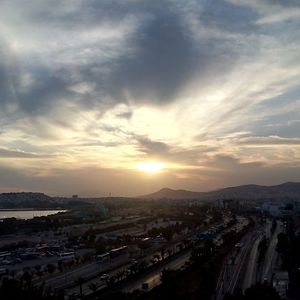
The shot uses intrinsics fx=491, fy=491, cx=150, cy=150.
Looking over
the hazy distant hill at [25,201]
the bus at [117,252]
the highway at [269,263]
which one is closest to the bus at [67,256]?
the bus at [117,252]

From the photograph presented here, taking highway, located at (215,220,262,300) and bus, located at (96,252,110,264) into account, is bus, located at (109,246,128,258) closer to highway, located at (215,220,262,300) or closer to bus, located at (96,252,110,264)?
bus, located at (96,252,110,264)

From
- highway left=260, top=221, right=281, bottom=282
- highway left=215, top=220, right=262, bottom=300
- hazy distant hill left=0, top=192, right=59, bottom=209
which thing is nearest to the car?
highway left=215, top=220, right=262, bottom=300

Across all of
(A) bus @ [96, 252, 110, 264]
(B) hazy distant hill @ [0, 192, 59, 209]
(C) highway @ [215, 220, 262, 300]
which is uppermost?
(B) hazy distant hill @ [0, 192, 59, 209]

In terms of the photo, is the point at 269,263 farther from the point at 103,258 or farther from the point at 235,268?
the point at 103,258

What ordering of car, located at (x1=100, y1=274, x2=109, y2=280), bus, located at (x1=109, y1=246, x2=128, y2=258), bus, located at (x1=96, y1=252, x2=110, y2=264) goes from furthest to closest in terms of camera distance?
bus, located at (x1=109, y1=246, x2=128, y2=258) → bus, located at (x1=96, y1=252, x2=110, y2=264) → car, located at (x1=100, y1=274, x2=109, y2=280)

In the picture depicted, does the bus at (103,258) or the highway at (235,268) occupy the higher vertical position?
the bus at (103,258)

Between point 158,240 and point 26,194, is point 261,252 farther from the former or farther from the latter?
point 26,194

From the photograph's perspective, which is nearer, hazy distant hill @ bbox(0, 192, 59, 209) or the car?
the car

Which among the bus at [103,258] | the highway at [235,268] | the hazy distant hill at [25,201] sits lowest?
the highway at [235,268]

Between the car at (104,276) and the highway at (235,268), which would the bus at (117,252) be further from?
the car at (104,276)

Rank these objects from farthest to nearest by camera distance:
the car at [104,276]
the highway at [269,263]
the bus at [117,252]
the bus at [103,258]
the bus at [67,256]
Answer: the bus at [117,252]
the bus at [67,256]
the bus at [103,258]
the highway at [269,263]
the car at [104,276]

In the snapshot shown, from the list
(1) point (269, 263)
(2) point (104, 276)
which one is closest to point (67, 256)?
(2) point (104, 276)
